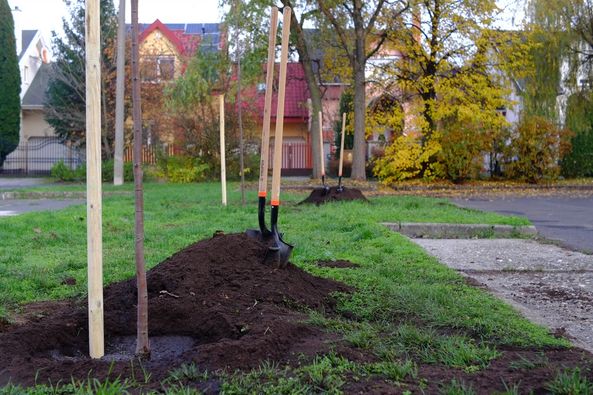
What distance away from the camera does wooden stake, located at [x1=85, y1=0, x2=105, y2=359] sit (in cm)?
Result: 393

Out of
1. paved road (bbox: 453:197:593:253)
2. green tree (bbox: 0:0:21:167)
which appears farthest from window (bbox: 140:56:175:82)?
paved road (bbox: 453:197:593:253)

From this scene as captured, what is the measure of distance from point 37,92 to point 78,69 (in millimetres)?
13925

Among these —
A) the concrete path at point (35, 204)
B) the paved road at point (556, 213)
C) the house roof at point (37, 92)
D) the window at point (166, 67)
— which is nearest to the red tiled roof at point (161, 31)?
the window at point (166, 67)

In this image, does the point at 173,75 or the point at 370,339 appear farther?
the point at 173,75

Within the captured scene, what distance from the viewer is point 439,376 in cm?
349

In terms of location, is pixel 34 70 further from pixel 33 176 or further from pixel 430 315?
pixel 430 315

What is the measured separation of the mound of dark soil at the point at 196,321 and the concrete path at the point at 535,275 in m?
1.60

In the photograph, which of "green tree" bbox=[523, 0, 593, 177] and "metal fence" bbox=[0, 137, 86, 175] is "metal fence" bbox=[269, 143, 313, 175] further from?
"green tree" bbox=[523, 0, 593, 177]

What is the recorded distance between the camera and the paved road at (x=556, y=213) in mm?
10959

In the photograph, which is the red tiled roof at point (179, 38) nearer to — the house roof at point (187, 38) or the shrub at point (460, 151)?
the house roof at point (187, 38)

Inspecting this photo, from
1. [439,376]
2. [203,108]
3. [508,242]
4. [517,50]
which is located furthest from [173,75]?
[439,376]

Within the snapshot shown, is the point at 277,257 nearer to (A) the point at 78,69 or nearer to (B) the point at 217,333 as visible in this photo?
(B) the point at 217,333

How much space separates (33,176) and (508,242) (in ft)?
104

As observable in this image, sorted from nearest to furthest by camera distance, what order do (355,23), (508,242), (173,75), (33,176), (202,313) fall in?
1. (202,313)
2. (508,242)
3. (355,23)
4. (173,75)
5. (33,176)
